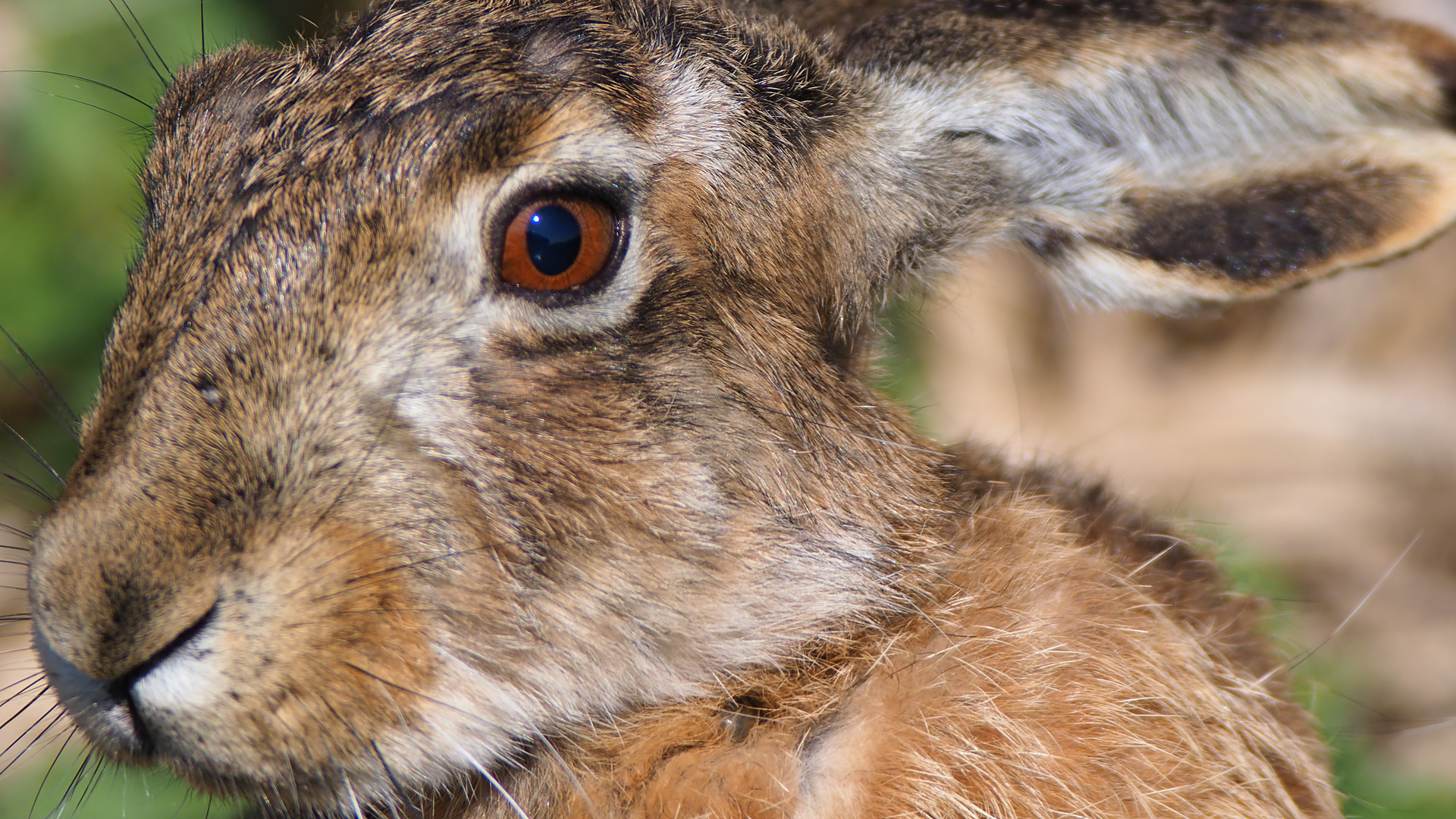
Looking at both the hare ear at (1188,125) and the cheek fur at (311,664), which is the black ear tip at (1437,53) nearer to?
the hare ear at (1188,125)

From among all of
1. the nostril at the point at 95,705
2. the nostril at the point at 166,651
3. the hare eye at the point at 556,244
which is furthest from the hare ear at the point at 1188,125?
the nostril at the point at 95,705

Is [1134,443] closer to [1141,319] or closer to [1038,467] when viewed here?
[1141,319]

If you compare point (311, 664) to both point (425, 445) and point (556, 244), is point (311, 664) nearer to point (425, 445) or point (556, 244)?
point (425, 445)

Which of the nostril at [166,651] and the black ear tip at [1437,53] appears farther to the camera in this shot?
the black ear tip at [1437,53]

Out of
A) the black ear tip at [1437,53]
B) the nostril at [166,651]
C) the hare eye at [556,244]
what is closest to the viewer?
the nostril at [166,651]

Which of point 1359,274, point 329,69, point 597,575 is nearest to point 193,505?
point 597,575

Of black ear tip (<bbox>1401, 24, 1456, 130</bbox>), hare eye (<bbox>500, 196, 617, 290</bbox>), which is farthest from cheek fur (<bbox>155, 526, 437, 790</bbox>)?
black ear tip (<bbox>1401, 24, 1456, 130</bbox>)

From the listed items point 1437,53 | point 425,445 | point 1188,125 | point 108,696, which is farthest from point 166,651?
point 1437,53
